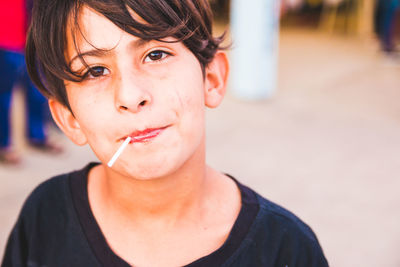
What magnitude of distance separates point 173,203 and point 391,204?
1850mm

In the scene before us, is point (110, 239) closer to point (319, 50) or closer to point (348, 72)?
point (348, 72)

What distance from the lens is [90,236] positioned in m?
0.93

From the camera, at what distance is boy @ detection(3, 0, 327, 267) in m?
0.80

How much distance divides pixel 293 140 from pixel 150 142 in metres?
2.60

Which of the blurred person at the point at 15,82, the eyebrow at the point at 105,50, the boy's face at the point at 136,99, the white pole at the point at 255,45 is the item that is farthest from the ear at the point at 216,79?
the white pole at the point at 255,45

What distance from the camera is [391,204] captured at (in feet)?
7.95

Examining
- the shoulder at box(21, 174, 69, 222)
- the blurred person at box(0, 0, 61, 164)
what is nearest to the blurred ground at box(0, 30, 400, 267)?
the blurred person at box(0, 0, 61, 164)

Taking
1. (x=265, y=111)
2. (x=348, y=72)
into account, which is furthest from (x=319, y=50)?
(x=265, y=111)

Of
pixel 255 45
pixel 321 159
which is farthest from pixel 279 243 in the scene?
pixel 255 45

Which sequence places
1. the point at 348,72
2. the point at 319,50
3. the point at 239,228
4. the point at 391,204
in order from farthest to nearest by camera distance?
the point at 319,50 < the point at 348,72 < the point at 391,204 < the point at 239,228

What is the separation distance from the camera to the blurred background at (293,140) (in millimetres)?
2271

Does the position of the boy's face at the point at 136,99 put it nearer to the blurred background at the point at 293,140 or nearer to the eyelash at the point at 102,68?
the eyelash at the point at 102,68

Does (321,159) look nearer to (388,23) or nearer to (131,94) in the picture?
(131,94)

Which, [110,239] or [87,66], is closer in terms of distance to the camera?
[87,66]
